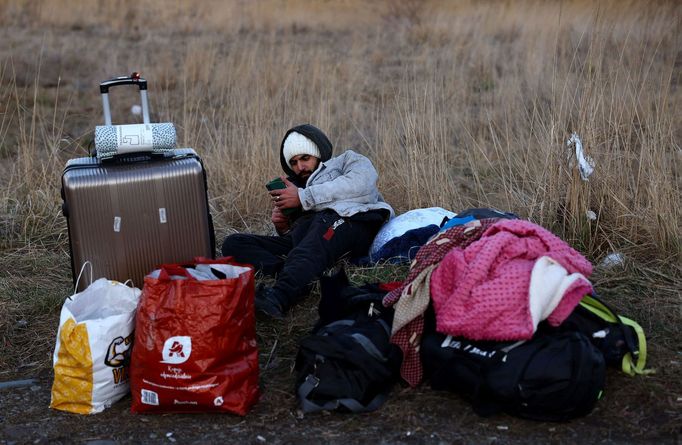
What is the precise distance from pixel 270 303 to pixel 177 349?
0.68m

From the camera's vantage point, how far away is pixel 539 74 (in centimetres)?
687

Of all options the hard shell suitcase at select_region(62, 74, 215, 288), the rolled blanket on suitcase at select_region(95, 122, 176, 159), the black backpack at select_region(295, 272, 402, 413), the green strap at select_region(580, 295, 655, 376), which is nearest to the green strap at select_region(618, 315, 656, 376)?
the green strap at select_region(580, 295, 655, 376)

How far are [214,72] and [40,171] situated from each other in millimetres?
4259

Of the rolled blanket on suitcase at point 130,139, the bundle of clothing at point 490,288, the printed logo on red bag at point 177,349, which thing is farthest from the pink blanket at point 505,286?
the rolled blanket on suitcase at point 130,139

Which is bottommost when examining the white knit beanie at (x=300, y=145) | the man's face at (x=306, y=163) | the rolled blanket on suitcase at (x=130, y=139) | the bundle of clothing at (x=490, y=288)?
the bundle of clothing at (x=490, y=288)

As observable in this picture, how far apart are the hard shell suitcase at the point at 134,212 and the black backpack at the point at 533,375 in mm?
1392

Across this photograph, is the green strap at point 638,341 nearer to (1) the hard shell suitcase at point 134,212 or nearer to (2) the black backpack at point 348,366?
(2) the black backpack at point 348,366

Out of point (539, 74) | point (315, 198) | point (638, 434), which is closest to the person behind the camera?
point (638, 434)

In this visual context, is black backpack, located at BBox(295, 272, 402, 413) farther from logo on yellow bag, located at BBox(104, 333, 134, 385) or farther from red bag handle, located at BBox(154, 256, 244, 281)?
logo on yellow bag, located at BBox(104, 333, 134, 385)

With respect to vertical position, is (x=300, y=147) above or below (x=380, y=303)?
above

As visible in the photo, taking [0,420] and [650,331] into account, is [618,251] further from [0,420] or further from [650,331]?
[0,420]

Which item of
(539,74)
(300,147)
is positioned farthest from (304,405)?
(539,74)

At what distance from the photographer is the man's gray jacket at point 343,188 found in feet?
13.0

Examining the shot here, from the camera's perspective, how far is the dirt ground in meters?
2.62
